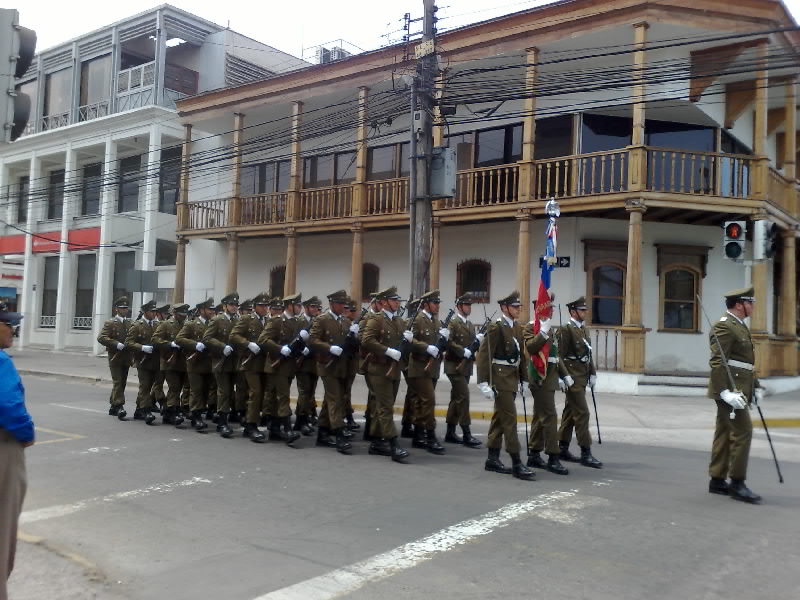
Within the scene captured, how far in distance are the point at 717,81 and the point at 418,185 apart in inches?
336

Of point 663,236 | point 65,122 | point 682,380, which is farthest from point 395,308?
point 65,122

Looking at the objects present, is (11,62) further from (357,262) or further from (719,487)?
(357,262)

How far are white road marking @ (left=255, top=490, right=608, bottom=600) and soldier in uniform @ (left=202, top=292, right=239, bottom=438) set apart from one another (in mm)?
4941

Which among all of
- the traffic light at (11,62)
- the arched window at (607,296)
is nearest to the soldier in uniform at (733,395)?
the traffic light at (11,62)

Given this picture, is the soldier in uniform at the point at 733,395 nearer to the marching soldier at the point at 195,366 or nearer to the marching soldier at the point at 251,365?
the marching soldier at the point at 251,365

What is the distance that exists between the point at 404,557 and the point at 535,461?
3.40 meters

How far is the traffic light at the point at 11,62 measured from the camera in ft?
16.1

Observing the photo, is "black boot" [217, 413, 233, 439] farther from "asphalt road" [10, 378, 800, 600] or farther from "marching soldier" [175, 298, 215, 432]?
"asphalt road" [10, 378, 800, 600]

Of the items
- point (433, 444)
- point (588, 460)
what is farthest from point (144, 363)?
point (588, 460)

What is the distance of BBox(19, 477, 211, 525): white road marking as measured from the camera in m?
5.81

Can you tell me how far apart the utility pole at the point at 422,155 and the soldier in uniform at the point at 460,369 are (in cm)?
314

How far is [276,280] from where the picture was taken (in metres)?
22.6

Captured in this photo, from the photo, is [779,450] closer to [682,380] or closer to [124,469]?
[682,380]

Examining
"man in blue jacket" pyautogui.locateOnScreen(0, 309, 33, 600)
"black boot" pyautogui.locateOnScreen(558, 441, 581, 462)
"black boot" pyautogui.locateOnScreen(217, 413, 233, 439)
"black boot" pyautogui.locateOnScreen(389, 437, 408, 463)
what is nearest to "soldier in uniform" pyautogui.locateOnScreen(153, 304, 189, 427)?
"black boot" pyautogui.locateOnScreen(217, 413, 233, 439)
